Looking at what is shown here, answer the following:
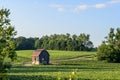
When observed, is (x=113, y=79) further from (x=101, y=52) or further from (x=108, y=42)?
(x=108, y=42)

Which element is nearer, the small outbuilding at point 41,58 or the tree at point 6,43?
the tree at point 6,43

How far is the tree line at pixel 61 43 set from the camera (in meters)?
158

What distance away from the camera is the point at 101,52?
98250 mm

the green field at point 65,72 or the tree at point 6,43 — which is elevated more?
the tree at point 6,43

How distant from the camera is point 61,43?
160625 millimetres

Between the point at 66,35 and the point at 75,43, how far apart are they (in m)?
19.7

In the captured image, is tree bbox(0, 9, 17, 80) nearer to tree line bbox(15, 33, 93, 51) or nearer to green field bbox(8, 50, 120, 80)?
green field bbox(8, 50, 120, 80)

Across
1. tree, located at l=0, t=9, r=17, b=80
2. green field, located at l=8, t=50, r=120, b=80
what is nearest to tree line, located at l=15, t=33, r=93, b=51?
green field, located at l=8, t=50, r=120, b=80

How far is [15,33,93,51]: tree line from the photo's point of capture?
158250mm

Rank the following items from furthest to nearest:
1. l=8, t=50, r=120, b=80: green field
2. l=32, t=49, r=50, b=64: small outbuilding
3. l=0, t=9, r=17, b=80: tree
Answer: l=32, t=49, r=50, b=64: small outbuilding
l=8, t=50, r=120, b=80: green field
l=0, t=9, r=17, b=80: tree

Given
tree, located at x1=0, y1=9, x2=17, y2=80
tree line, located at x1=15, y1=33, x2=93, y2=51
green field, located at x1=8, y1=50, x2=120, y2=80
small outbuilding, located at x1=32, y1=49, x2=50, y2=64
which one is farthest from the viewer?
tree line, located at x1=15, y1=33, x2=93, y2=51

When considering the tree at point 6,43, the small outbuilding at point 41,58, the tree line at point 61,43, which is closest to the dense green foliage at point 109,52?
the small outbuilding at point 41,58

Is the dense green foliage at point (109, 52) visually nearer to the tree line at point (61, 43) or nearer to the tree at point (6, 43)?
the tree line at point (61, 43)

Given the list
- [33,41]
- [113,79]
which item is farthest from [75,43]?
[113,79]
